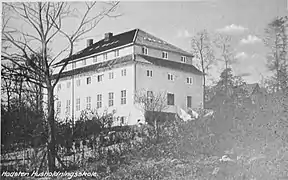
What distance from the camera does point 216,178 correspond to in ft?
10.3

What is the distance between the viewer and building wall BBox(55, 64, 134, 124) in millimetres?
3346

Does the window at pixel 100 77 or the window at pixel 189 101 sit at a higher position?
the window at pixel 100 77

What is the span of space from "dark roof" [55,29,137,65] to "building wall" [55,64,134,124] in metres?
0.16

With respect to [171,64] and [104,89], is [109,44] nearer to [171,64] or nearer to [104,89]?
[104,89]

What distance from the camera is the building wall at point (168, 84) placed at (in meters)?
3.34

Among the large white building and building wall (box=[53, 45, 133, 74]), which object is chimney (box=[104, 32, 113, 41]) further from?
building wall (box=[53, 45, 133, 74])

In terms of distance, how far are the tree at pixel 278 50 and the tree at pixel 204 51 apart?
1.37ft

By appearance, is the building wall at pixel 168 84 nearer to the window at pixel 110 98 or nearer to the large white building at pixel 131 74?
the large white building at pixel 131 74

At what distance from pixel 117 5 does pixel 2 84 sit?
3.57 feet

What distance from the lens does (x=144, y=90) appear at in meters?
3.35

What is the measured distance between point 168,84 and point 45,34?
1.03 meters

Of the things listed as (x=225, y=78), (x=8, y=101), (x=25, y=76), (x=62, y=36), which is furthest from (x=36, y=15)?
(x=225, y=78)

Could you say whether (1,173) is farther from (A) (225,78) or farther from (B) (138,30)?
(A) (225,78)

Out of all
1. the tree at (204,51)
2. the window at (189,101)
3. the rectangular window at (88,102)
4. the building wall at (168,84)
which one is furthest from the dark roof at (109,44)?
the window at (189,101)
